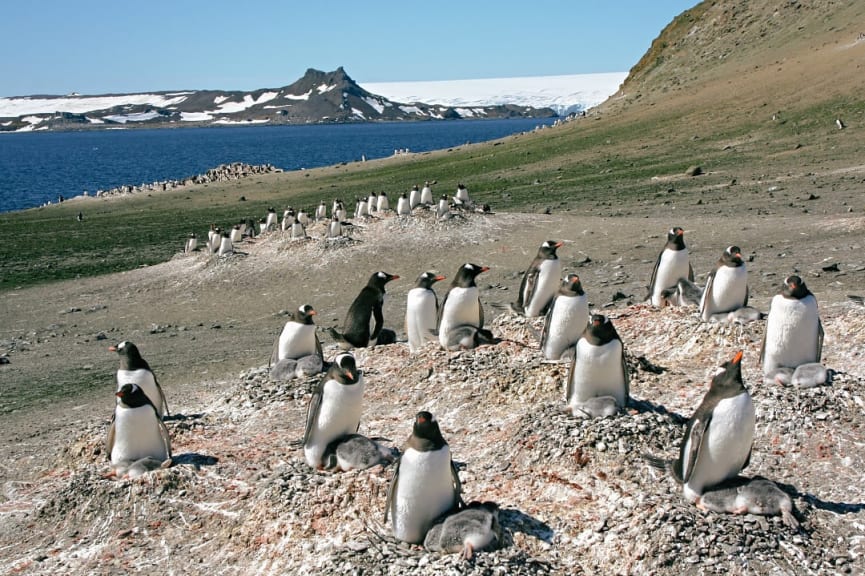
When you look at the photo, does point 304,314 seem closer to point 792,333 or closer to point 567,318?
point 567,318

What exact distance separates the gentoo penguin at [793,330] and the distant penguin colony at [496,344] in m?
0.01

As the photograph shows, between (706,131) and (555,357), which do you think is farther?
(706,131)

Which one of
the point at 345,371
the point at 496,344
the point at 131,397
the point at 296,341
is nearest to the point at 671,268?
the point at 496,344

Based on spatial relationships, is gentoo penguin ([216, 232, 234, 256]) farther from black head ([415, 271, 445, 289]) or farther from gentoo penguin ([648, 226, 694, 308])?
gentoo penguin ([648, 226, 694, 308])

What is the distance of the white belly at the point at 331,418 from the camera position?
24.8 feet

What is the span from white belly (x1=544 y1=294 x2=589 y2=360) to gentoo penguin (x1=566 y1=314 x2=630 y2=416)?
1.38 meters

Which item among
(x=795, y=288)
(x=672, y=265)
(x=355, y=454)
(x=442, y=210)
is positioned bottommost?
(x=355, y=454)

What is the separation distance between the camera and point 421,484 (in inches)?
250

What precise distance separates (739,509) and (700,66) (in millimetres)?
45656

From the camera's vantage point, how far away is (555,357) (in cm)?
966

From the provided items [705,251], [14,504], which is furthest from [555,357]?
[705,251]

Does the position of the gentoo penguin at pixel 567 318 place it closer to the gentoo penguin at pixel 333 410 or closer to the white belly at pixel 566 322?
the white belly at pixel 566 322

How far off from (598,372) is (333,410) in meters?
2.28

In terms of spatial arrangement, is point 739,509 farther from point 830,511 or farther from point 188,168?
point 188,168
